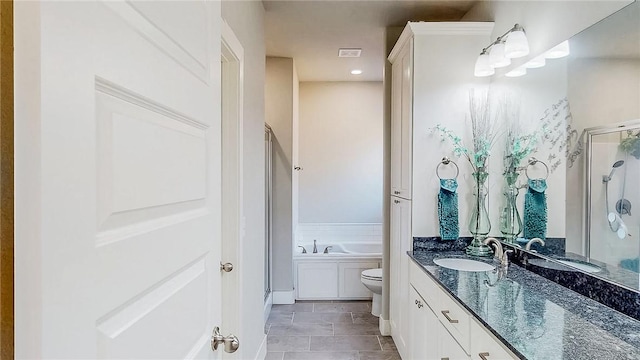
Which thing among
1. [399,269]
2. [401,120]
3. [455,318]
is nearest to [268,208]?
[399,269]

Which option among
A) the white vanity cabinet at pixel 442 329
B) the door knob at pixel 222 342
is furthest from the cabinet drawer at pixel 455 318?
the door knob at pixel 222 342

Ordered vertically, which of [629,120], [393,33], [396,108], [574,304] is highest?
[393,33]

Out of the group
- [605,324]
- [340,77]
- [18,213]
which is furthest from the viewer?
[340,77]

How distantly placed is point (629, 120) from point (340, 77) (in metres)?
3.65

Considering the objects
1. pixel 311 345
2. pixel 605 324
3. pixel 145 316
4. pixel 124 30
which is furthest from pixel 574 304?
pixel 311 345

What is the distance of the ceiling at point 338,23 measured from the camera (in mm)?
2809

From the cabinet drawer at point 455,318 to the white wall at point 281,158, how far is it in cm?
243

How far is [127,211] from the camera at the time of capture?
1.88 feet

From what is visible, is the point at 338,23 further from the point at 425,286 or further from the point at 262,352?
the point at 262,352

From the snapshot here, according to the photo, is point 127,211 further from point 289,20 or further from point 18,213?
point 289,20

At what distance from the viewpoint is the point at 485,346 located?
132 centimetres

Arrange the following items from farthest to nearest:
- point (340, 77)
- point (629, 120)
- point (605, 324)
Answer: point (340, 77) < point (629, 120) < point (605, 324)

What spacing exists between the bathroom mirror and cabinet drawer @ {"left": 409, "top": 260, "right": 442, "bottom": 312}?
65 cm

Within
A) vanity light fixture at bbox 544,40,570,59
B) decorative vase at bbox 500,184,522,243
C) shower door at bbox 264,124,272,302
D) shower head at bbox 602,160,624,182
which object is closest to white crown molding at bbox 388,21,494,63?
vanity light fixture at bbox 544,40,570,59
